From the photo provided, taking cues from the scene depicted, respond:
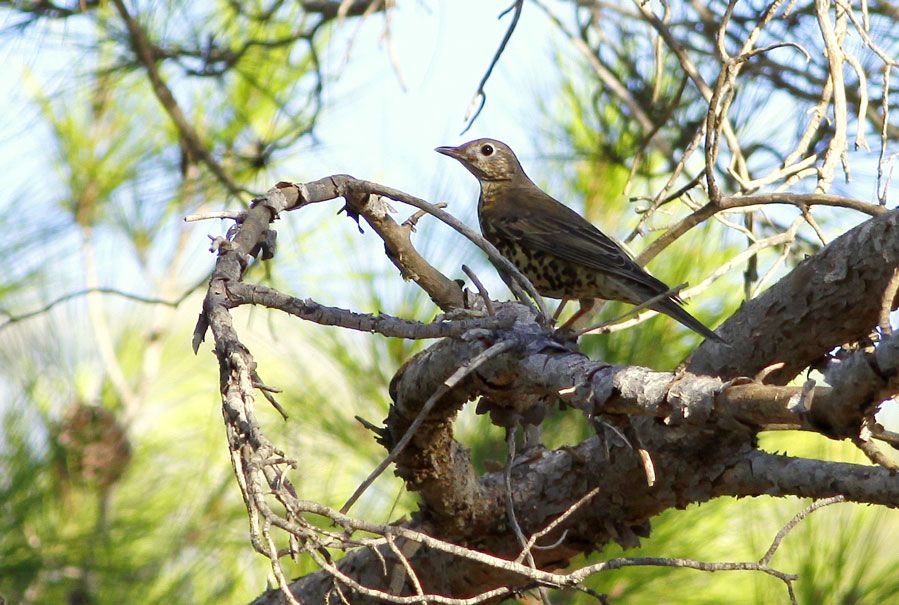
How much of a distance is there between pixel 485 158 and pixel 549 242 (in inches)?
31.1

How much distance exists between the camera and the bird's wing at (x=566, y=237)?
3.39 m

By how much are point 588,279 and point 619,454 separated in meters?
1.19

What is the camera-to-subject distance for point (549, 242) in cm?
371

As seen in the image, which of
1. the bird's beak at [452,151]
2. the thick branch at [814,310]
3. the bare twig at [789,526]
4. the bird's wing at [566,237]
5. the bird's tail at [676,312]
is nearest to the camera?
the bare twig at [789,526]

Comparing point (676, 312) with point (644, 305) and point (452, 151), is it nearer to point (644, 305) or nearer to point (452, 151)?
point (644, 305)

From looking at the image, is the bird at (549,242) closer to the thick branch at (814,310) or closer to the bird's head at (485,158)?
the bird's head at (485,158)

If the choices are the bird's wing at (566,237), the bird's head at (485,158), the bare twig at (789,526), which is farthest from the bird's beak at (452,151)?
the bare twig at (789,526)

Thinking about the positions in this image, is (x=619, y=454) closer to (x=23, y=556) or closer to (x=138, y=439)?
(x=23, y=556)

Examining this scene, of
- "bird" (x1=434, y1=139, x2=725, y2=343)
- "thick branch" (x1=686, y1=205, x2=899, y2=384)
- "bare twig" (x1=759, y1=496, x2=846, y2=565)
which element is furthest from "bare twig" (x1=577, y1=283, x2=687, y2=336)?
"bird" (x1=434, y1=139, x2=725, y2=343)

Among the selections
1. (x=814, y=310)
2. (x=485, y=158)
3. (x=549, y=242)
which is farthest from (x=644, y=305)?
(x=485, y=158)

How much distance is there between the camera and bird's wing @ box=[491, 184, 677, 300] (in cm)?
339

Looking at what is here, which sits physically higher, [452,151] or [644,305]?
[452,151]

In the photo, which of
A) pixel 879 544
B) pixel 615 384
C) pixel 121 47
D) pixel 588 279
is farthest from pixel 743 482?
pixel 121 47

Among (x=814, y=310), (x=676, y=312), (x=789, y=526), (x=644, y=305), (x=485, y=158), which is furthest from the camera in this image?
(x=485, y=158)
